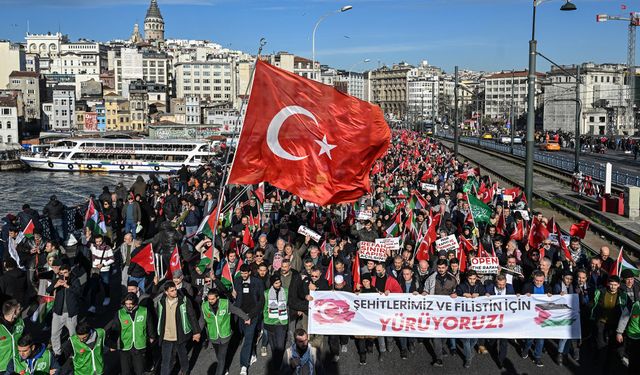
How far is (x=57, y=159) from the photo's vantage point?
79.2 m

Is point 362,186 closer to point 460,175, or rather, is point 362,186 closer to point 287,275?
point 287,275

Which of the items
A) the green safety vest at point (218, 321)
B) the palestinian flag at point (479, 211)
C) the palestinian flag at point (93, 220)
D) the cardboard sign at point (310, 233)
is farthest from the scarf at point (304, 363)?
the palestinian flag at point (93, 220)

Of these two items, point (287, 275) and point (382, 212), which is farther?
point (382, 212)

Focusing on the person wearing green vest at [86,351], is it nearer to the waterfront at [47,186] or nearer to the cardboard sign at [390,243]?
the cardboard sign at [390,243]

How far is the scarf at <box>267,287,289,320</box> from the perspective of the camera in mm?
9273

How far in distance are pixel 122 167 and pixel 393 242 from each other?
67577 millimetres

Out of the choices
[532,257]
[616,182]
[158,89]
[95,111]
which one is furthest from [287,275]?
[158,89]

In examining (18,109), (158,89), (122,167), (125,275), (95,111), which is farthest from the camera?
(158,89)

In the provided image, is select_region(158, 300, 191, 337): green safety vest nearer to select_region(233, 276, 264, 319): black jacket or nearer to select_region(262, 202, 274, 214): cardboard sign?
select_region(233, 276, 264, 319): black jacket

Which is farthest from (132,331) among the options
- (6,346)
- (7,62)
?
(7,62)

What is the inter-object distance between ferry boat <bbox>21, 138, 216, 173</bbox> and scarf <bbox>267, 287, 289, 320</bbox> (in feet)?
212

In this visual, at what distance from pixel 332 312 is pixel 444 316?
58.1 inches

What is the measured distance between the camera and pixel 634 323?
8.49 meters

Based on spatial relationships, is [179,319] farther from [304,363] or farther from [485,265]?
[485,265]
